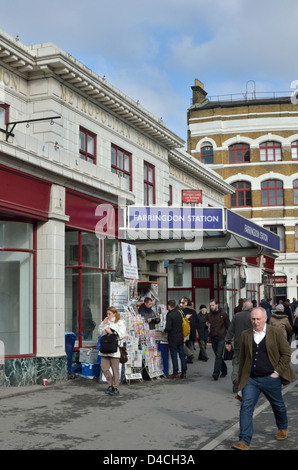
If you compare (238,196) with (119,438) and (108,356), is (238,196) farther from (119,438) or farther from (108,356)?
(119,438)

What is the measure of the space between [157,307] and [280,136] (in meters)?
33.0

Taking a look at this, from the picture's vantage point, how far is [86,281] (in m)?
15.2

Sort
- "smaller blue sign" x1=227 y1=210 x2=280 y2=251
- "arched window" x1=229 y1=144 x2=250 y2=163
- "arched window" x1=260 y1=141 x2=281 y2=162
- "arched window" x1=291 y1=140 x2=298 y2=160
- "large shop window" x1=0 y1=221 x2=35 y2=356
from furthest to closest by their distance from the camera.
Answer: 1. "arched window" x1=229 y1=144 x2=250 y2=163
2. "arched window" x1=260 y1=141 x2=281 y2=162
3. "arched window" x1=291 y1=140 x2=298 y2=160
4. "smaller blue sign" x1=227 y1=210 x2=280 y2=251
5. "large shop window" x1=0 y1=221 x2=35 y2=356

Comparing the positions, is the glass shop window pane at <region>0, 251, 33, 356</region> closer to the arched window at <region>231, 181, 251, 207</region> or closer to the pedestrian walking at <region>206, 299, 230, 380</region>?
the pedestrian walking at <region>206, 299, 230, 380</region>

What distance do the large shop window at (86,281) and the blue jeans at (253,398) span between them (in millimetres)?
7723

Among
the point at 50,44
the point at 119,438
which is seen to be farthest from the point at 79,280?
the point at 119,438

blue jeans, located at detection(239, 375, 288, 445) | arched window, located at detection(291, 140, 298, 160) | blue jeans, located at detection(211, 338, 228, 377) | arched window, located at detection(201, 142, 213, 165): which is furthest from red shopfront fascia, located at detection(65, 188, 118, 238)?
arched window, located at detection(291, 140, 298, 160)

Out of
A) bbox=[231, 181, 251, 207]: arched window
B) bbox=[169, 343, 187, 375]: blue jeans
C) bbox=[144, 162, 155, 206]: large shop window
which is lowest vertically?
bbox=[169, 343, 187, 375]: blue jeans

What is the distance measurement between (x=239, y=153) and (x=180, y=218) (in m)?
29.9

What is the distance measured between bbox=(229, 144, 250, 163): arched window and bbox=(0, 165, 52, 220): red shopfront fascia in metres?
34.6

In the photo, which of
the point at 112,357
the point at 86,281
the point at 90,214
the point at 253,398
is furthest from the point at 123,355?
the point at 253,398

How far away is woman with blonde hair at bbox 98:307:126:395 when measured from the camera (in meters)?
11.4

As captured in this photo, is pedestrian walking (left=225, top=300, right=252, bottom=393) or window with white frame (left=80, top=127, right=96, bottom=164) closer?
pedestrian walking (left=225, top=300, right=252, bottom=393)

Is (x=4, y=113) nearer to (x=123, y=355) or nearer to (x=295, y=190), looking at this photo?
(x=123, y=355)
